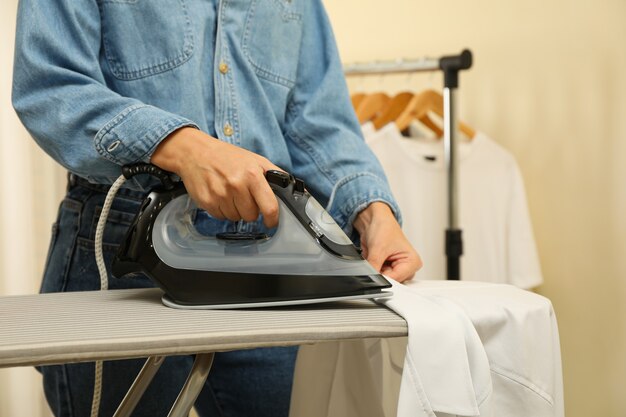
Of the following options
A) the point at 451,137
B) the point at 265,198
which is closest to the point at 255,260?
the point at 265,198

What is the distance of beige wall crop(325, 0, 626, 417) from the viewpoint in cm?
190

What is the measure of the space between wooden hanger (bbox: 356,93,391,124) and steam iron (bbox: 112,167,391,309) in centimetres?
121

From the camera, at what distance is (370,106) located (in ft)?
6.68

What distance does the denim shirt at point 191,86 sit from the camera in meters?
0.86

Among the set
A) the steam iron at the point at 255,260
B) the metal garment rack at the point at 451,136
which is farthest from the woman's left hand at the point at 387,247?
the metal garment rack at the point at 451,136

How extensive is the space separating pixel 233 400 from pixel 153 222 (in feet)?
1.25

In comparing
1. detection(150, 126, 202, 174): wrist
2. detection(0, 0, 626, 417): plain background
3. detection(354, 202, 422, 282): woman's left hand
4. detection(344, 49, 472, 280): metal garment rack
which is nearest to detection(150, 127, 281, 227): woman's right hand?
detection(150, 126, 202, 174): wrist

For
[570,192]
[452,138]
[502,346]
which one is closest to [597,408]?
[570,192]

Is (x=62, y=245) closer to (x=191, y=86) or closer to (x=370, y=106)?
(x=191, y=86)

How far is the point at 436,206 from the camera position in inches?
76.7

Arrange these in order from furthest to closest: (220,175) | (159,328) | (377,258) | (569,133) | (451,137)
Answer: (569,133) < (451,137) < (377,258) < (220,175) < (159,328)

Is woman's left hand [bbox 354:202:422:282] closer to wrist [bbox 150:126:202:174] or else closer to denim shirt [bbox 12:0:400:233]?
denim shirt [bbox 12:0:400:233]

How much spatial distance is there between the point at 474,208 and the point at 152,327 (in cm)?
147

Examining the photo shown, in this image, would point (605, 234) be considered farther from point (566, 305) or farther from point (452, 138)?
point (452, 138)
